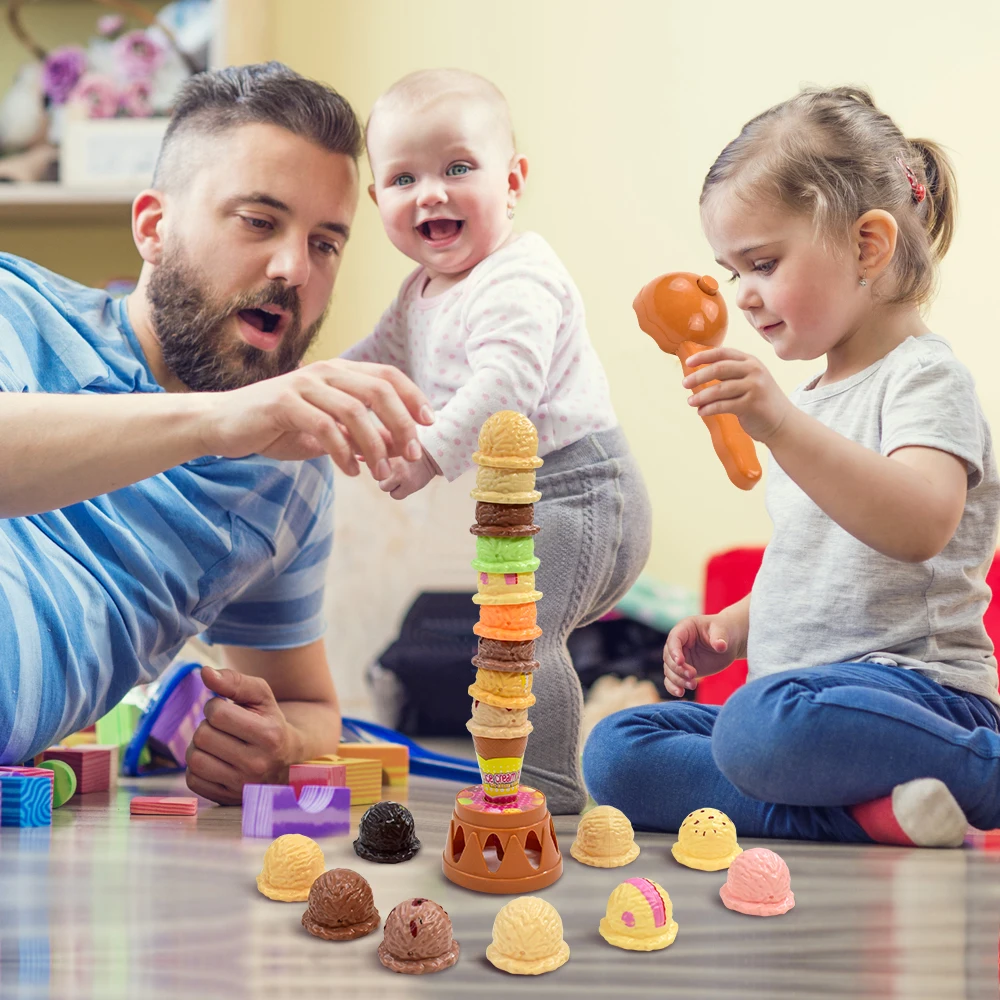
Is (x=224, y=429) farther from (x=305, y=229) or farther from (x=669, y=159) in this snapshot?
(x=669, y=159)

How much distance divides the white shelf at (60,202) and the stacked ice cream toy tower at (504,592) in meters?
1.10

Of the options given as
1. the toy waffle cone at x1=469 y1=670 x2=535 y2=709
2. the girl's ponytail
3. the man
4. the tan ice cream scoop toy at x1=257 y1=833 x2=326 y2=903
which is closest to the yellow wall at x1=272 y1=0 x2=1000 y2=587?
the man

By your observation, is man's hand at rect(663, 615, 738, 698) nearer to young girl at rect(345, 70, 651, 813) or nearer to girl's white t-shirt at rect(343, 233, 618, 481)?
young girl at rect(345, 70, 651, 813)

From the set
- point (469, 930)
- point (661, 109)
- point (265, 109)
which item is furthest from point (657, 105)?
point (469, 930)

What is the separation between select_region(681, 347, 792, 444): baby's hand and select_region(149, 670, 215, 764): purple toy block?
65 cm

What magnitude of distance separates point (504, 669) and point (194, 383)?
424mm

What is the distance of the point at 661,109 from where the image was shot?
1.19 m

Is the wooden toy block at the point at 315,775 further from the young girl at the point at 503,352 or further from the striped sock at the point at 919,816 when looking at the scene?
the striped sock at the point at 919,816

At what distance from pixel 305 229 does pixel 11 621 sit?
1.17 ft

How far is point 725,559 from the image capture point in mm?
1313

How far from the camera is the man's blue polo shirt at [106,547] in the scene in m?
0.81

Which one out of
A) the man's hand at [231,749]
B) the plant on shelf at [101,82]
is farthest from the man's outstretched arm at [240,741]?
the plant on shelf at [101,82]

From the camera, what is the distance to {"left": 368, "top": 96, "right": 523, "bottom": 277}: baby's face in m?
0.72

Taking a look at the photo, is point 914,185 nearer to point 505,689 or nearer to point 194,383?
point 505,689
